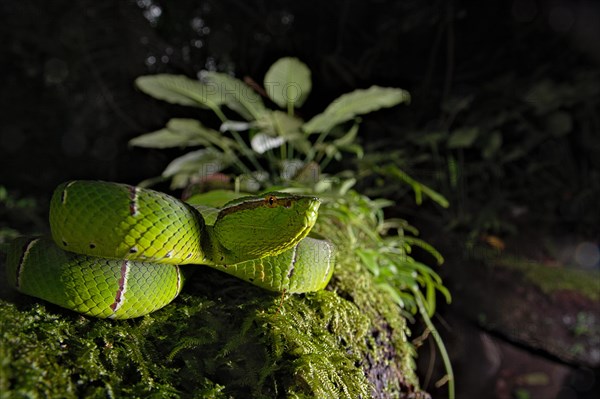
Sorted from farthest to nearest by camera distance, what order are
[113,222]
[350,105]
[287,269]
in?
[350,105], [287,269], [113,222]

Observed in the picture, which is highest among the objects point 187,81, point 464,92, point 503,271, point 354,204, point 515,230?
point 464,92

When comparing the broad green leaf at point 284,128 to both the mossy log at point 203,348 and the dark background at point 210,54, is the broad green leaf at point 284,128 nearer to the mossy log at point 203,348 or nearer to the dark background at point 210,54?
the dark background at point 210,54

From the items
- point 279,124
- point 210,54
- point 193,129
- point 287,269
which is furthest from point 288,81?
point 287,269

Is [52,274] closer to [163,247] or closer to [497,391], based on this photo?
[163,247]

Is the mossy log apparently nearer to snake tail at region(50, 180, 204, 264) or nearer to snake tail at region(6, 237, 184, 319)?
snake tail at region(6, 237, 184, 319)

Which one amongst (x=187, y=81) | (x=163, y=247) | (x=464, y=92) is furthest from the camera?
(x=464, y=92)

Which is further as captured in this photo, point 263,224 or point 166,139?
point 166,139

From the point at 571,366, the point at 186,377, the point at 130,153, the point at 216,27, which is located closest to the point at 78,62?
the point at 130,153

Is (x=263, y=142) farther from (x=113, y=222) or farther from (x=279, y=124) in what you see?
(x=113, y=222)
